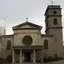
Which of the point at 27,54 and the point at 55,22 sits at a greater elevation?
the point at 55,22

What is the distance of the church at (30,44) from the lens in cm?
4166

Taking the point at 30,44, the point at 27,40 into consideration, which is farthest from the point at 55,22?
the point at 30,44

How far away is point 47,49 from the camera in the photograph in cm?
4522

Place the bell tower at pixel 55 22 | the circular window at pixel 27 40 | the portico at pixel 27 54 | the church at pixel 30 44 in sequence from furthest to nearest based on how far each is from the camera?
the bell tower at pixel 55 22 < the circular window at pixel 27 40 < the church at pixel 30 44 < the portico at pixel 27 54

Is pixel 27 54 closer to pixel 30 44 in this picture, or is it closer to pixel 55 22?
pixel 30 44

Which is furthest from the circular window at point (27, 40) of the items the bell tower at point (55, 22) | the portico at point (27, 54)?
the bell tower at point (55, 22)

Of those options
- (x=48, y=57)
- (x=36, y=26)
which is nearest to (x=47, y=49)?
(x=48, y=57)

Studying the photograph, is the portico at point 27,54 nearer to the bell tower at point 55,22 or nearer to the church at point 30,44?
the church at point 30,44

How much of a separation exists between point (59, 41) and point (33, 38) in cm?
607

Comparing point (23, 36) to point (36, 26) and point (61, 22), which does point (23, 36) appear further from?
point (61, 22)

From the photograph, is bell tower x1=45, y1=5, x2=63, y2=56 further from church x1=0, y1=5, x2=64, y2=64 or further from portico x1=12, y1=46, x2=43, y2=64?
portico x1=12, y1=46, x2=43, y2=64

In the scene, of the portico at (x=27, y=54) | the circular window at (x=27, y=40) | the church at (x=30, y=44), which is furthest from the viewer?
the circular window at (x=27, y=40)

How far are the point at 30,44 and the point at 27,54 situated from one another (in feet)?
8.05

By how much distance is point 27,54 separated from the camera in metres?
44.3
